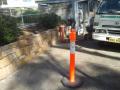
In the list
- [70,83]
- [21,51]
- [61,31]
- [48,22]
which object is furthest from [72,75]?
[48,22]

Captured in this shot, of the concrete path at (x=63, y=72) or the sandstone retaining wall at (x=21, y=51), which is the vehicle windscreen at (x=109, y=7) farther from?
the sandstone retaining wall at (x=21, y=51)

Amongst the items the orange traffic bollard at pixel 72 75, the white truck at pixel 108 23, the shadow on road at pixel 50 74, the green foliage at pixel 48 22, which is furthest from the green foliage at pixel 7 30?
the green foliage at pixel 48 22

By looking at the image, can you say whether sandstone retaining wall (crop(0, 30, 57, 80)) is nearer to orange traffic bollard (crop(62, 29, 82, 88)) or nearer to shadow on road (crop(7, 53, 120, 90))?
shadow on road (crop(7, 53, 120, 90))

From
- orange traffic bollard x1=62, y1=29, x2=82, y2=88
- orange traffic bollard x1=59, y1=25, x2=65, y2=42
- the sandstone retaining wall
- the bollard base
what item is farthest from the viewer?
orange traffic bollard x1=59, y1=25, x2=65, y2=42

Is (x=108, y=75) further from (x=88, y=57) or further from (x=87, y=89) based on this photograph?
(x=88, y=57)

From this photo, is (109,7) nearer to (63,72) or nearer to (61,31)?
(61,31)

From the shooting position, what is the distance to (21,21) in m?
12.0

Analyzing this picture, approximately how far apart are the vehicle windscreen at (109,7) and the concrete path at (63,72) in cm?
162

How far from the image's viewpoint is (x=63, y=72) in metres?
6.93

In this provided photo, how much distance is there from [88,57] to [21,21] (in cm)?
499

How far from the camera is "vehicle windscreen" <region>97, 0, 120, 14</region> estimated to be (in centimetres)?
919

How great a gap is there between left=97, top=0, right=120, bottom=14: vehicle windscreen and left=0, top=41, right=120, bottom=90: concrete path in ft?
5.32

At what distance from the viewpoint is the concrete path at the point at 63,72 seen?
19.5ft

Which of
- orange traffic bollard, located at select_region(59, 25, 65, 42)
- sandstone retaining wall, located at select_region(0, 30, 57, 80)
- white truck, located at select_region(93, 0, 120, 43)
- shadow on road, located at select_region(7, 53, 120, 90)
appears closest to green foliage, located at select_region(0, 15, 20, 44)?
sandstone retaining wall, located at select_region(0, 30, 57, 80)
